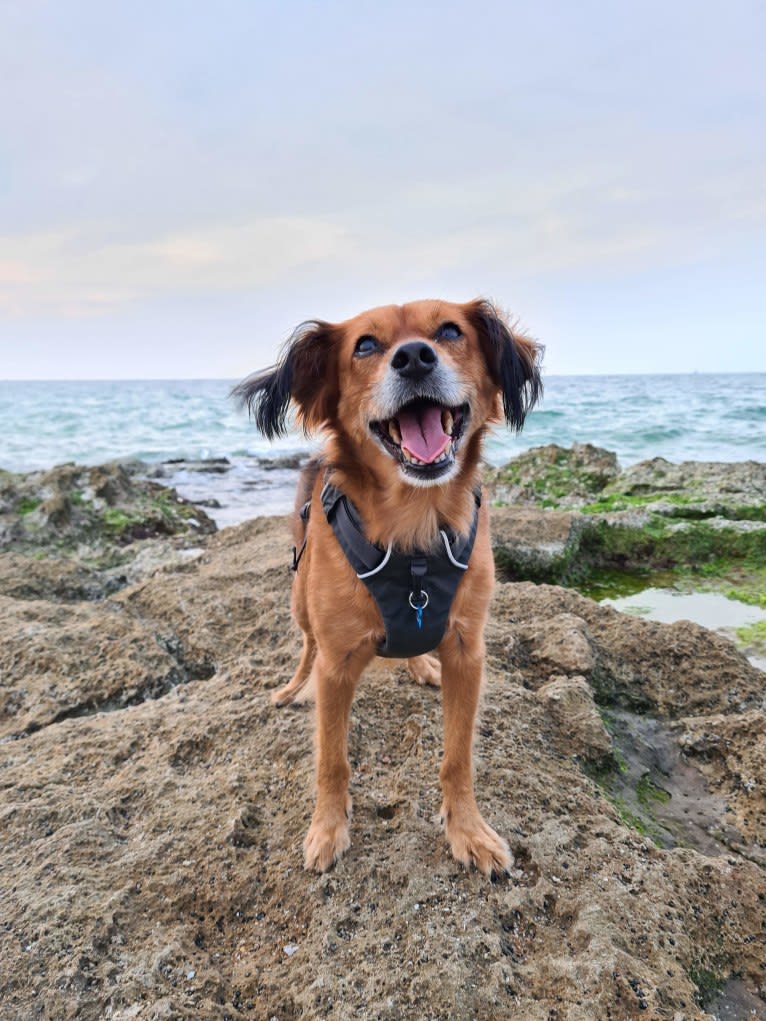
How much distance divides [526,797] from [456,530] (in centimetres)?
105

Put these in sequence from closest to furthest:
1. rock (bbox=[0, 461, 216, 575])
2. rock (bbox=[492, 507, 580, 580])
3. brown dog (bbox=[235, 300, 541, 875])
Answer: brown dog (bbox=[235, 300, 541, 875])
rock (bbox=[492, 507, 580, 580])
rock (bbox=[0, 461, 216, 575])

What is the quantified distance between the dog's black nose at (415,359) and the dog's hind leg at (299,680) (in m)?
1.44

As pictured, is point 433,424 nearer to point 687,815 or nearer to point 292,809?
point 292,809

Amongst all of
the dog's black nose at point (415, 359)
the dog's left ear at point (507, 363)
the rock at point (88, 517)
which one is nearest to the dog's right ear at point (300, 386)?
the dog's black nose at point (415, 359)

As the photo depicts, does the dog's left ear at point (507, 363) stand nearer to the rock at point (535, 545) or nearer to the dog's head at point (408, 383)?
the dog's head at point (408, 383)

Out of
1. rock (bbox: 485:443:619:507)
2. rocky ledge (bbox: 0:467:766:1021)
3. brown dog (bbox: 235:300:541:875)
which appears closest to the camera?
rocky ledge (bbox: 0:467:766:1021)

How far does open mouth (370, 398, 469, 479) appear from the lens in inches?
87.1

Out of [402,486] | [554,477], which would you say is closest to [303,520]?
[402,486]

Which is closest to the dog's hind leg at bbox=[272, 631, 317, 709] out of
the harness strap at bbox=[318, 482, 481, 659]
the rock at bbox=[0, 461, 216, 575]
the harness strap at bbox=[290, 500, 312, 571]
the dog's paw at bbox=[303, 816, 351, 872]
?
the harness strap at bbox=[290, 500, 312, 571]

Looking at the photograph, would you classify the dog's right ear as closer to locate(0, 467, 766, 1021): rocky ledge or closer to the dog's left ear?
the dog's left ear

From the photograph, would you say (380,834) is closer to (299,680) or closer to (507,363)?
(299,680)

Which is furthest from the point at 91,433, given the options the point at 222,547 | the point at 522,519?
the point at 522,519

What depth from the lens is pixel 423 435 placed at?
2.31 metres

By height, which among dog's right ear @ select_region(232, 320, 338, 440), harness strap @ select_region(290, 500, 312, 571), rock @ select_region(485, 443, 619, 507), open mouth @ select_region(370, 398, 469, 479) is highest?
dog's right ear @ select_region(232, 320, 338, 440)
